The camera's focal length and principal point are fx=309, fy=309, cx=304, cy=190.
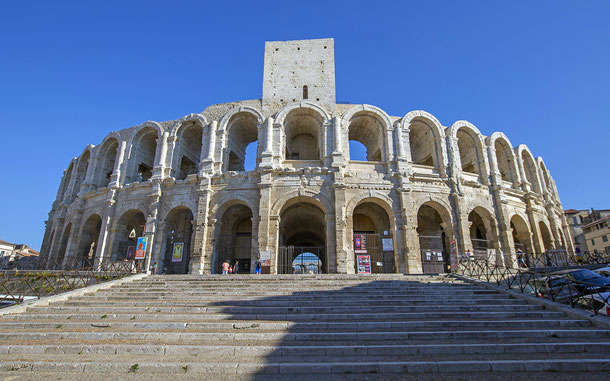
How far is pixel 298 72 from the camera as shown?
23.0 m

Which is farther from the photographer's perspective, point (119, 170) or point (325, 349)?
point (119, 170)

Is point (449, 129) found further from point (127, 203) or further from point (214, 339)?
point (127, 203)

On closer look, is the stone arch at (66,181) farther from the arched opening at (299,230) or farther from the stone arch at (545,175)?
the stone arch at (545,175)

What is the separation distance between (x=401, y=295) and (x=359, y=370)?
5425mm

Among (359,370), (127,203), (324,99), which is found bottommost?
(359,370)

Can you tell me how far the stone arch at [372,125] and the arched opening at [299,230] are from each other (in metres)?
5.63

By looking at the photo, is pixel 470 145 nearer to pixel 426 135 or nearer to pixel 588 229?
pixel 426 135

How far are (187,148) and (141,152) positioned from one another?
3553 mm

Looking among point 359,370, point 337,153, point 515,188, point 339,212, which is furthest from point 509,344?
point 515,188

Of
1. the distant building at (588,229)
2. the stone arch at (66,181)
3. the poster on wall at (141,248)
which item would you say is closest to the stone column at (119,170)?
the poster on wall at (141,248)

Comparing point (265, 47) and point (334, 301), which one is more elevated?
point (265, 47)

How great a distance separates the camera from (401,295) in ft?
33.3

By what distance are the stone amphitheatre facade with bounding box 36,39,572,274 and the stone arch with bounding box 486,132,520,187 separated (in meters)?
0.08

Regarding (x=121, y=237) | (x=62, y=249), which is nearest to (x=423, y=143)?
(x=121, y=237)
